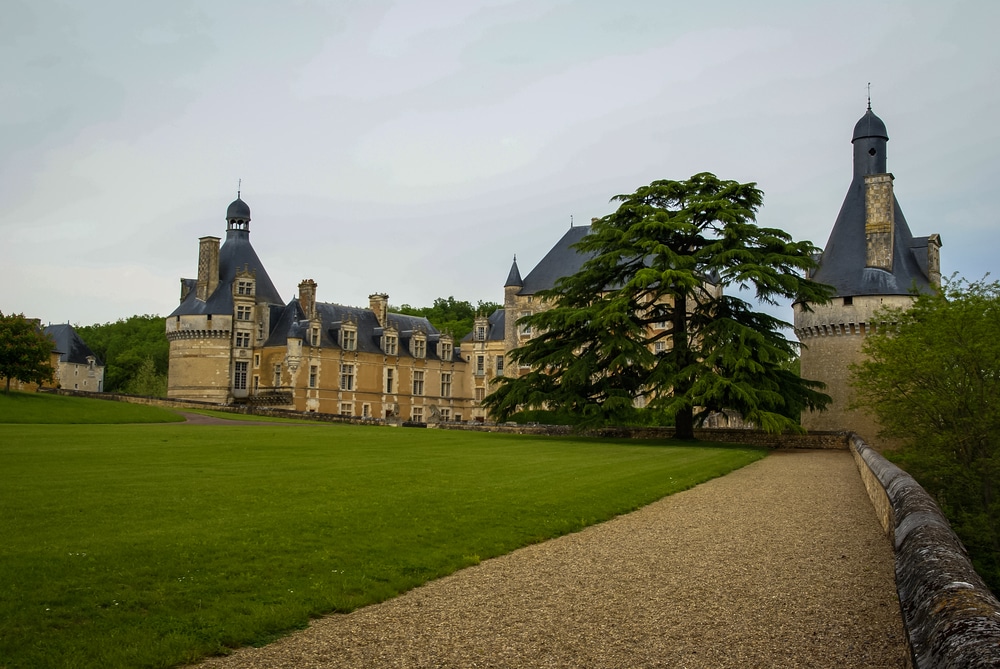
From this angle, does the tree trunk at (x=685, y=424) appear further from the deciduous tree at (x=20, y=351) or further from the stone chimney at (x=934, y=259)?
the deciduous tree at (x=20, y=351)

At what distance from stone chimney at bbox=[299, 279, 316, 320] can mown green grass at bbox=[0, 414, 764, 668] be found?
28.7 meters

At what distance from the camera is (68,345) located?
58719 mm

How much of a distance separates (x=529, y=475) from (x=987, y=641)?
10541mm

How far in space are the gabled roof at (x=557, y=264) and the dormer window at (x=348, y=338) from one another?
9146mm

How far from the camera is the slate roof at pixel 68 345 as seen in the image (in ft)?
191

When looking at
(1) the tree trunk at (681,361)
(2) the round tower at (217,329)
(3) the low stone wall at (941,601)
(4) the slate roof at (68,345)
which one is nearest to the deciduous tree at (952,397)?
(1) the tree trunk at (681,361)

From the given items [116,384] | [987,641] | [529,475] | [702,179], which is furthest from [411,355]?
[987,641]

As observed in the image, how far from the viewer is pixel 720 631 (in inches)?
216

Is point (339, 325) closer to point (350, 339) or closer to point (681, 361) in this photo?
point (350, 339)

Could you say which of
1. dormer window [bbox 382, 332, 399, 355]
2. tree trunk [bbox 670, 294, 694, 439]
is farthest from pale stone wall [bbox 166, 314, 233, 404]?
tree trunk [bbox 670, 294, 694, 439]

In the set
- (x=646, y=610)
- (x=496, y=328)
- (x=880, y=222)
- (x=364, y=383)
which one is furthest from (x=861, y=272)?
(x=646, y=610)

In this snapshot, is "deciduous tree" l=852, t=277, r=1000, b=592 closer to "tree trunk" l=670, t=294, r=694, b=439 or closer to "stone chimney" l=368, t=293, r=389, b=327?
"tree trunk" l=670, t=294, r=694, b=439

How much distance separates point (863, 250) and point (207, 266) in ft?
104

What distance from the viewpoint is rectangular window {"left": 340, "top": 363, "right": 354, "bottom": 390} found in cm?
4609
